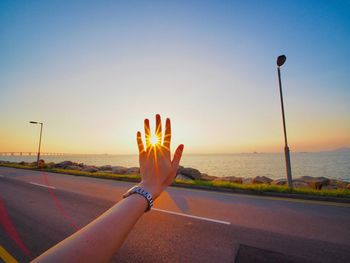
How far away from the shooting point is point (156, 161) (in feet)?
5.02

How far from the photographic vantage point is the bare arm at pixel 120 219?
1.01m

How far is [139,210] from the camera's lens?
1.33 metres

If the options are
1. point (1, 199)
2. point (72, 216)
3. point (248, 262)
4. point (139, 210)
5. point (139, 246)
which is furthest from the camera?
point (1, 199)

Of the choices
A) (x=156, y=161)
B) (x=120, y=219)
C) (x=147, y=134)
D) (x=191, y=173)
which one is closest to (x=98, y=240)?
(x=120, y=219)

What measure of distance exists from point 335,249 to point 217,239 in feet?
7.24

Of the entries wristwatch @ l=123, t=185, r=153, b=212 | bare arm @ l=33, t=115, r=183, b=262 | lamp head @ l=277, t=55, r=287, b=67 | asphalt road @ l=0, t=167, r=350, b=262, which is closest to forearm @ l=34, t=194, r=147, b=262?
bare arm @ l=33, t=115, r=183, b=262

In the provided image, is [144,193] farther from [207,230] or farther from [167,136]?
[207,230]

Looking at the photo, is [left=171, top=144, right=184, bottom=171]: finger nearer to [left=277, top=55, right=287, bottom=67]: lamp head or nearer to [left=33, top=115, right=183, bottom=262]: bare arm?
[left=33, top=115, right=183, bottom=262]: bare arm

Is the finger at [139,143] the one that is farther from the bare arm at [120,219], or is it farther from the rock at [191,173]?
the rock at [191,173]

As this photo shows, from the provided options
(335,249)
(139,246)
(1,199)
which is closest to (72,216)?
(139,246)

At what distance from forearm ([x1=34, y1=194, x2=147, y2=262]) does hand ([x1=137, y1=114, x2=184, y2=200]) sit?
24 centimetres

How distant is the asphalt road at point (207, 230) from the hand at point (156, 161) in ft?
9.30

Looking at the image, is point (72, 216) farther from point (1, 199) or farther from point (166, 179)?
point (166, 179)

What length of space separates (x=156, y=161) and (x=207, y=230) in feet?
13.6
